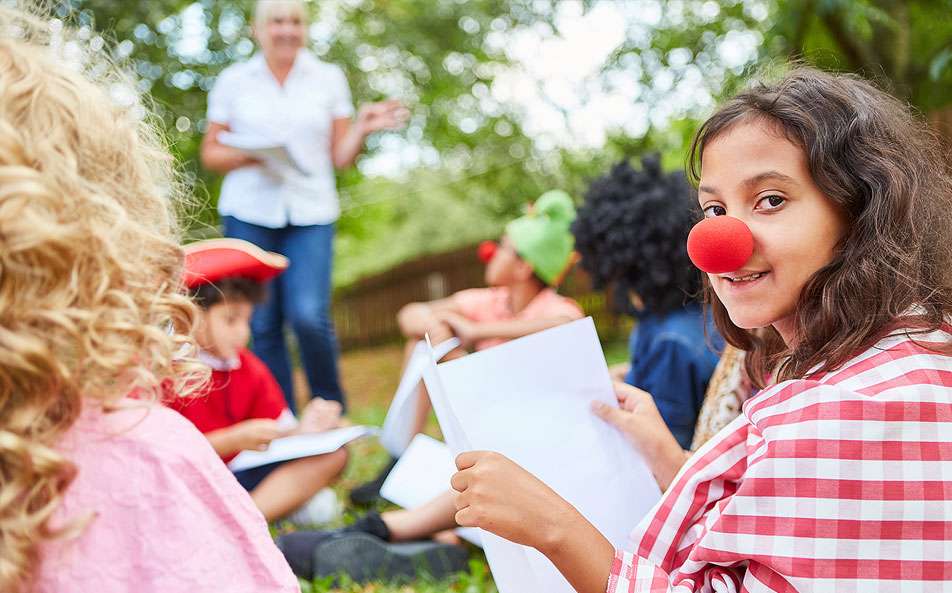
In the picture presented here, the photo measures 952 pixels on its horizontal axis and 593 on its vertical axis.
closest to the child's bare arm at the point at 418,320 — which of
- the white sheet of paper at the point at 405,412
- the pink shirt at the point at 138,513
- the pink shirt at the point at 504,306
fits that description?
the white sheet of paper at the point at 405,412

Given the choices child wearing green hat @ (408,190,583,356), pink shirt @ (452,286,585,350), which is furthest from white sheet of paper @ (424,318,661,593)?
pink shirt @ (452,286,585,350)

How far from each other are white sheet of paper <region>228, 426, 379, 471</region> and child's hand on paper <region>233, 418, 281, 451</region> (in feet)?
0.42

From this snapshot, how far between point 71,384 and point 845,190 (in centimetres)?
105

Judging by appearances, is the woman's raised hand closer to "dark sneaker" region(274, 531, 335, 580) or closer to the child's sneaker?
the child's sneaker

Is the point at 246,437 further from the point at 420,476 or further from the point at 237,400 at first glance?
the point at 420,476

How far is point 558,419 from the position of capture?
147cm

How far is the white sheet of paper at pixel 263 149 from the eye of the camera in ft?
10.4

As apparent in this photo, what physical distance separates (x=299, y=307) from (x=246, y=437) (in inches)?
44.7

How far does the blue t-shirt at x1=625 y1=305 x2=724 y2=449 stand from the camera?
2.12 metres

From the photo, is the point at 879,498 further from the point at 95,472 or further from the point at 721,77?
the point at 721,77

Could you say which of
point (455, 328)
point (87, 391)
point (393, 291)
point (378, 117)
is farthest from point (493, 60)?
point (87, 391)

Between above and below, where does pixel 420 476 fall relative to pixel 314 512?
above

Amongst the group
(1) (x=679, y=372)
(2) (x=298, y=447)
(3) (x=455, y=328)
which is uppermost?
(1) (x=679, y=372)

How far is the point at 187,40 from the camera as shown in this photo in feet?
21.1
